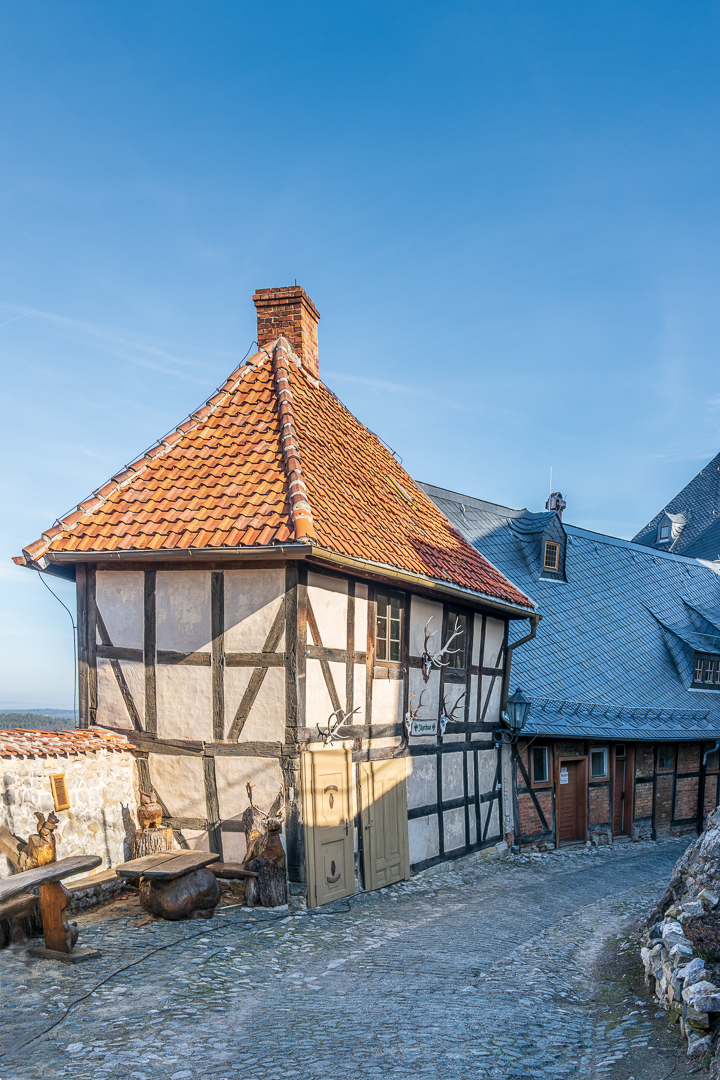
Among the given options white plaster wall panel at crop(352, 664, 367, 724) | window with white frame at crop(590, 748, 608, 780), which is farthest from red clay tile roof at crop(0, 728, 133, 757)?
window with white frame at crop(590, 748, 608, 780)

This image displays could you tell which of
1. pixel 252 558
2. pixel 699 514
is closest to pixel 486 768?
pixel 252 558

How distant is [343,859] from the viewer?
9906mm

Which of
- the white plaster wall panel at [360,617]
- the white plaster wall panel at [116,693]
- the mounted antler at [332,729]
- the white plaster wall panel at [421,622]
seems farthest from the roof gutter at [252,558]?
the mounted antler at [332,729]

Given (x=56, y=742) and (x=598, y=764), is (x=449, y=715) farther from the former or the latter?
(x=56, y=742)

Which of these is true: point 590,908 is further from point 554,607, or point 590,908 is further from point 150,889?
point 554,607

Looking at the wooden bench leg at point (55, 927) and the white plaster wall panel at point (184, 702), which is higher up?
the white plaster wall panel at point (184, 702)

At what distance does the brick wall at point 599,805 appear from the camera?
16.6 metres

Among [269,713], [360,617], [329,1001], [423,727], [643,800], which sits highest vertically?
[360,617]

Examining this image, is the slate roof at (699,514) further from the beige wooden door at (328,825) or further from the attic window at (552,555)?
the beige wooden door at (328,825)

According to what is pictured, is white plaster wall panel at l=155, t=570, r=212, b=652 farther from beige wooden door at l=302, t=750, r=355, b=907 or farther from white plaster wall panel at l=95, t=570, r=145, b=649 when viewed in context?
beige wooden door at l=302, t=750, r=355, b=907

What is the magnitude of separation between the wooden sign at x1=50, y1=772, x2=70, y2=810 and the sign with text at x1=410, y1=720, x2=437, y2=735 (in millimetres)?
4781

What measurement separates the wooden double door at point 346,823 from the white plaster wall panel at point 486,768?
2.64 m

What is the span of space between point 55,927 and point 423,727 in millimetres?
6038

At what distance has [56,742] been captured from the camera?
8.84 meters
